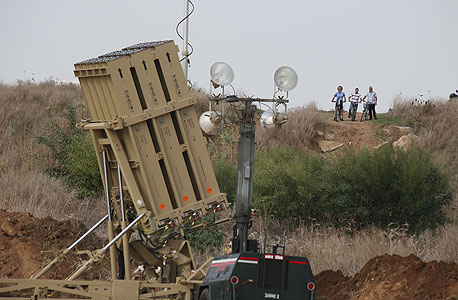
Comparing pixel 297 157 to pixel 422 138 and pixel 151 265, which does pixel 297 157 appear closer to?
pixel 422 138

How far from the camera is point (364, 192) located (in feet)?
86.1

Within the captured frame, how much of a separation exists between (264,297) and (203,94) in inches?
1243

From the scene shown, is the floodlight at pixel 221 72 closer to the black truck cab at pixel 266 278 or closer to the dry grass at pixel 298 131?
the black truck cab at pixel 266 278

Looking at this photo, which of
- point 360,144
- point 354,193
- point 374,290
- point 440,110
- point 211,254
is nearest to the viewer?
point 374,290

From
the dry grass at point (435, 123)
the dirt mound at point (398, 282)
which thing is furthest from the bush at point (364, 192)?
the dirt mound at point (398, 282)

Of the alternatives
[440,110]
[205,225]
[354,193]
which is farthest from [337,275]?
[440,110]

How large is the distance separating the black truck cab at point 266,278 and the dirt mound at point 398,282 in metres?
3.09

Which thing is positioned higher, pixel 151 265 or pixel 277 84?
pixel 277 84

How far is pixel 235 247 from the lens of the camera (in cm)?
1559

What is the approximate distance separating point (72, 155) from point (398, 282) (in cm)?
1682

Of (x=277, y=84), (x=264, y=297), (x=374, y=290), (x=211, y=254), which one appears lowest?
(x=211, y=254)

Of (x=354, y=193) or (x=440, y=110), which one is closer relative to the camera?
(x=354, y=193)

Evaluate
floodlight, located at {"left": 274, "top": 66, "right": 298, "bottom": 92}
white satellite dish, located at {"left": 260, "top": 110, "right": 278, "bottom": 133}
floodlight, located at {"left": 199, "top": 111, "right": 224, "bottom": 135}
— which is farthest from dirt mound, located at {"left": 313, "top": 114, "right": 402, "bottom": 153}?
Answer: floodlight, located at {"left": 199, "top": 111, "right": 224, "bottom": 135}

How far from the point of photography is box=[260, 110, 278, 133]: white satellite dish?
51.6 ft
